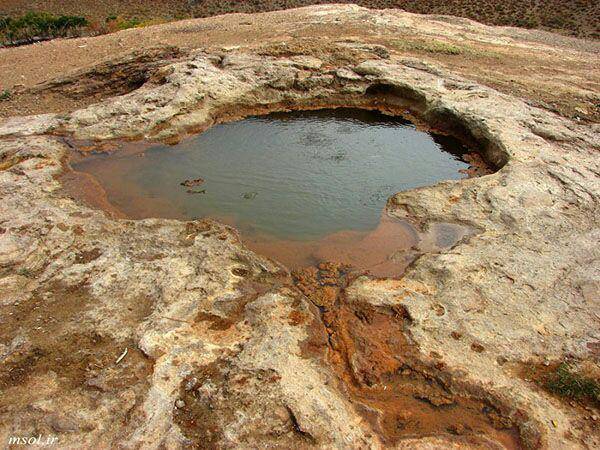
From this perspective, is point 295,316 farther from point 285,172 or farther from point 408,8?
point 408,8

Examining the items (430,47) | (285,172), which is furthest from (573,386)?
(430,47)

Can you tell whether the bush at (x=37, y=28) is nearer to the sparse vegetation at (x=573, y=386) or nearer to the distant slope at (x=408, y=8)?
the distant slope at (x=408, y=8)

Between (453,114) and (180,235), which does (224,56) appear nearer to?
(453,114)

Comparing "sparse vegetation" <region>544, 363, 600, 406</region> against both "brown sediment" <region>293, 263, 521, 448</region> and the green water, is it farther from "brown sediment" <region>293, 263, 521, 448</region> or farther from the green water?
the green water

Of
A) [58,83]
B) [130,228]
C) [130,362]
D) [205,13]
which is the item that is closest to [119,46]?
[58,83]

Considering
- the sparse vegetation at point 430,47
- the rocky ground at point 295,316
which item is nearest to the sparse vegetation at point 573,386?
the rocky ground at point 295,316
